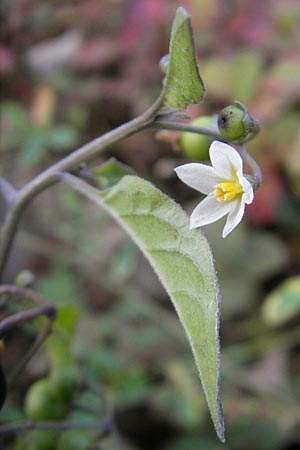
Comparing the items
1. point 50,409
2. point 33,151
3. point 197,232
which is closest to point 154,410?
point 33,151

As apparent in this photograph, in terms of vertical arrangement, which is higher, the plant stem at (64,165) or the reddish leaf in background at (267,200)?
the plant stem at (64,165)

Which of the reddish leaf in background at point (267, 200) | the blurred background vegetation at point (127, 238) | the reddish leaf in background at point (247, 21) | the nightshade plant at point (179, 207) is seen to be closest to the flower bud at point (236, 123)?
the nightshade plant at point (179, 207)

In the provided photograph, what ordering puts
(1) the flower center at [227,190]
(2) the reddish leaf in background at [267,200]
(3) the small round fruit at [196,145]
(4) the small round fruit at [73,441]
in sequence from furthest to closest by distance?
(2) the reddish leaf in background at [267,200]
(4) the small round fruit at [73,441]
(3) the small round fruit at [196,145]
(1) the flower center at [227,190]

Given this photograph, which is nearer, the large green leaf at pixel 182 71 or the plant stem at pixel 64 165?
the large green leaf at pixel 182 71

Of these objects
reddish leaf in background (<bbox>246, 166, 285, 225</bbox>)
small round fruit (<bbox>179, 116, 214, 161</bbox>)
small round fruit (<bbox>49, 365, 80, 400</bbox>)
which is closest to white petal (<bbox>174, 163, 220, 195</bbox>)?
small round fruit (<bbox>179, 116, 214, 161</bbox>)

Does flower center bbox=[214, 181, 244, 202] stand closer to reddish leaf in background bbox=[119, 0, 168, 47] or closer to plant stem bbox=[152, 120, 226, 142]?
plant stem bbox=[152, 120, 226, 142]

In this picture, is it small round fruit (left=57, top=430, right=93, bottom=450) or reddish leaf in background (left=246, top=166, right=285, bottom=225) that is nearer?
small round fruit (left=57, top=430, right=93, bottom=450)

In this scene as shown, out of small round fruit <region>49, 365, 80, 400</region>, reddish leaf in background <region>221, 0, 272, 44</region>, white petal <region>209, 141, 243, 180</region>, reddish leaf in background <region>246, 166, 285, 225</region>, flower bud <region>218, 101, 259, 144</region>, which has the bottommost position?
reddish leaf in background <region>246, 166, 285, 225</region>

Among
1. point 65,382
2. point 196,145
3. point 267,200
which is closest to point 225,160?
point 196,145

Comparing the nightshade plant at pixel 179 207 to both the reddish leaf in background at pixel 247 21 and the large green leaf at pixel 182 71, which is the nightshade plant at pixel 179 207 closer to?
the large green leaf at pixel 182 71
